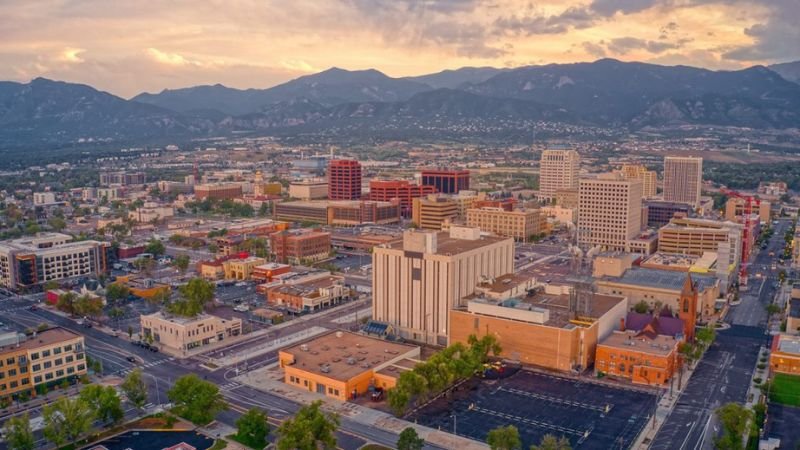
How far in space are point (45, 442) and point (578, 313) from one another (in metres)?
41.4

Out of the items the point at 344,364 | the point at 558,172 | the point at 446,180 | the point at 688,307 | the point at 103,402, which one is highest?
the point at 558,172

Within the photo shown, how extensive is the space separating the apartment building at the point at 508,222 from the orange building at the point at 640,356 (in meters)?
59.8

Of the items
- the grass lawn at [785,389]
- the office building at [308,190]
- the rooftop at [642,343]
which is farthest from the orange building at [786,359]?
the office building at [308,190]

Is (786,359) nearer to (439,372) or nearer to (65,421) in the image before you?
(439,372)

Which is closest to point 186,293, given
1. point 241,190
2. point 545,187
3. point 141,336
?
point 141,336

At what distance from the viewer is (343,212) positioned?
5256 inches

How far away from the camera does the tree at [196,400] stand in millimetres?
43156

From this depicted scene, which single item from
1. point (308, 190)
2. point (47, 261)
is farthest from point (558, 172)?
point (47, 261)

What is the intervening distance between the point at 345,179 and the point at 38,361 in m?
107

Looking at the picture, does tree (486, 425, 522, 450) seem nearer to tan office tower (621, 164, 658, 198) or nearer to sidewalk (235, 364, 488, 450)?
sidewalk (235, 364, 488, 450)

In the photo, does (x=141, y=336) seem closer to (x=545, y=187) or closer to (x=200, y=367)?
(x=200, y=367)

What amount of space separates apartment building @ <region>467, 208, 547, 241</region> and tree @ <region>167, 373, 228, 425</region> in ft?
257

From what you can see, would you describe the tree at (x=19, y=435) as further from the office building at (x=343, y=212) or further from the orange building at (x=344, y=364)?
the office building at (x=343, y=212)

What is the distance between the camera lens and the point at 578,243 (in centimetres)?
10494
